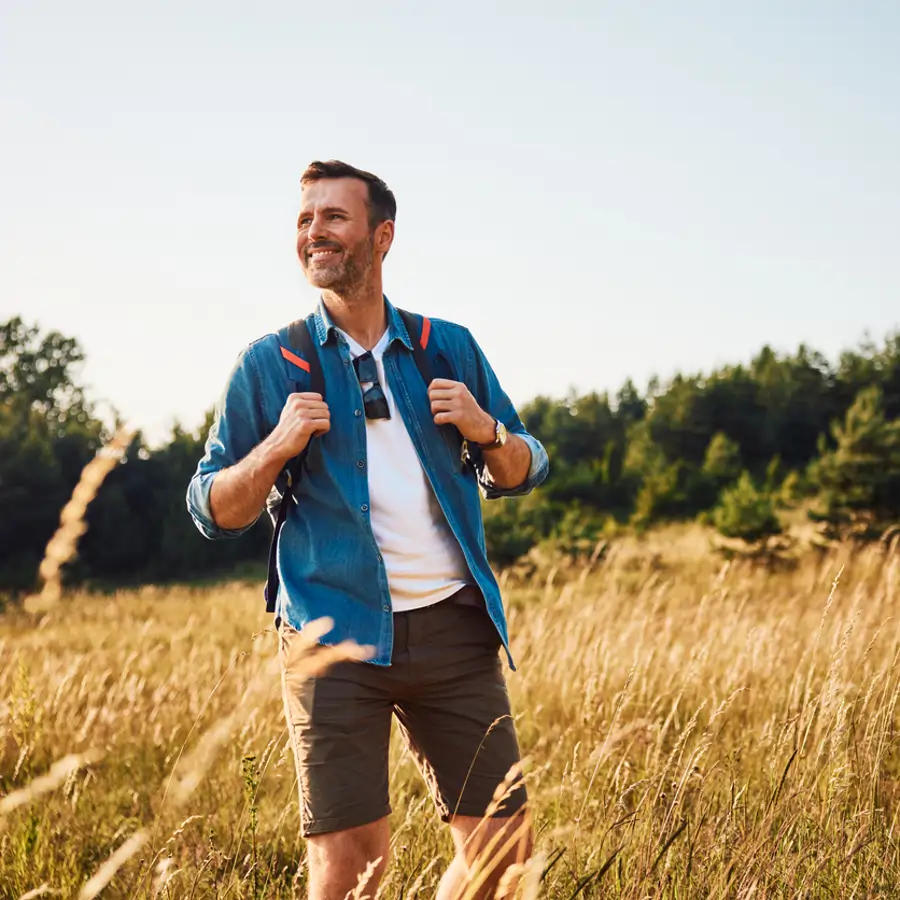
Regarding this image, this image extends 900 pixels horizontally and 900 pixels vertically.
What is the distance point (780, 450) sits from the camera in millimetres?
56656

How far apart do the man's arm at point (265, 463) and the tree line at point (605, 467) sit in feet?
1.11

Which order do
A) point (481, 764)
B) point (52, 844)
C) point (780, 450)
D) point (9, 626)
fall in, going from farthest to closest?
point (780, 450), point (9, 626), point (52, 844), point (481, 764)

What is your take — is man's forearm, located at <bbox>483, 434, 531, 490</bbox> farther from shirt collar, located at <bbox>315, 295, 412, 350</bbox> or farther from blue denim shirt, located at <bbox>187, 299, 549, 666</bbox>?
shirt collar, located at <bbox>315, 295, 412, 350</bbox>

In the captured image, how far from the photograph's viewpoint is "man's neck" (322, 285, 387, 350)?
8.05ft

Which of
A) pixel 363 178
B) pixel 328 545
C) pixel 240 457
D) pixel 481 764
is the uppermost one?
pixel 363 178

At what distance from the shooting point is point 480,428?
2293 mm

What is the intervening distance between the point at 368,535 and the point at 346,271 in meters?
0.77

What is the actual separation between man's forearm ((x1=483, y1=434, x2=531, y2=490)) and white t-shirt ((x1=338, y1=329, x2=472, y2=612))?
0.70ft

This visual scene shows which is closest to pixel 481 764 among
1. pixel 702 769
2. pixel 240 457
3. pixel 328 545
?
pixel 328 545

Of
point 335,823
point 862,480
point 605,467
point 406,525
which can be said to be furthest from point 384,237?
point 605,467

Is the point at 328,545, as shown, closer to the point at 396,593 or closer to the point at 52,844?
the point at 396,593

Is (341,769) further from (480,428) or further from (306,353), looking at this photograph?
(306,353)

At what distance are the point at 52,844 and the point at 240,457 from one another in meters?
1.73

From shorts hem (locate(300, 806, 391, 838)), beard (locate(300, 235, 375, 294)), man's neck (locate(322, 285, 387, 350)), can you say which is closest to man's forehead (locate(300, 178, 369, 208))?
beard (locate(300, 235, 375, 294))
